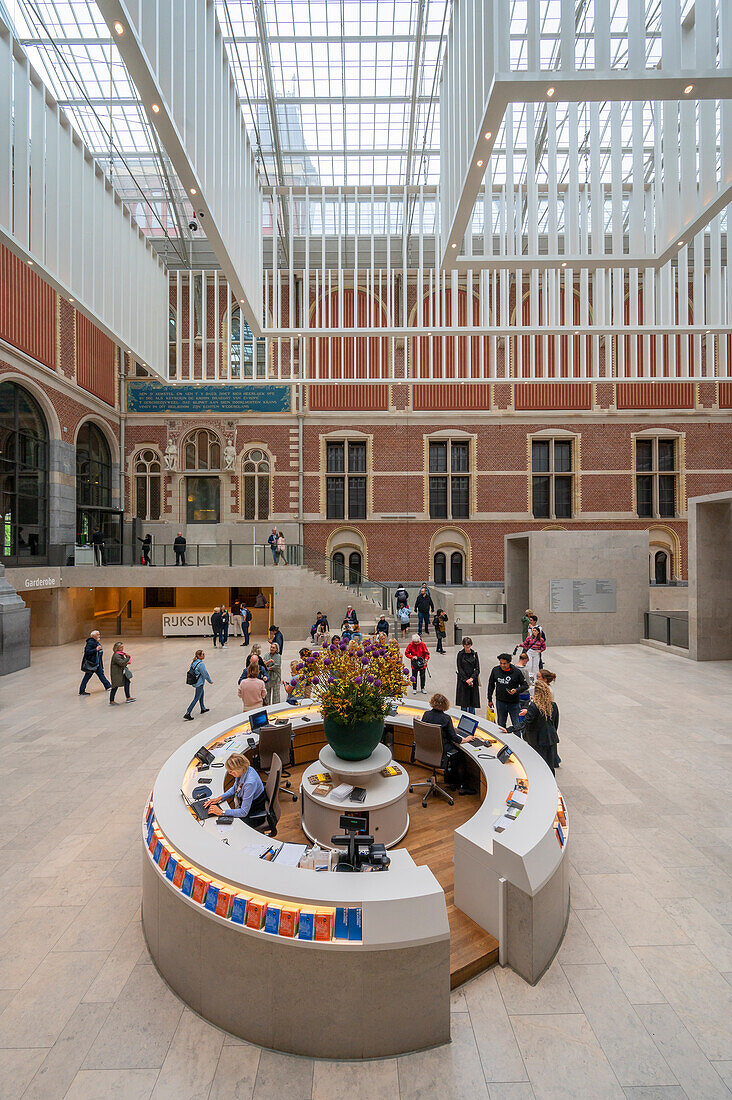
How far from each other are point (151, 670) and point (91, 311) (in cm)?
790

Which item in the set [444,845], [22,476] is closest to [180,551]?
[22,476]

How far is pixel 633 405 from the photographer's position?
2158 cm

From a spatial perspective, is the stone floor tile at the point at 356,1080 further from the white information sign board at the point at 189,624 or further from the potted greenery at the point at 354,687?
the white information sign board at the point at 189,624

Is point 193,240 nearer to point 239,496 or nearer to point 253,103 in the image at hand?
point 253,103

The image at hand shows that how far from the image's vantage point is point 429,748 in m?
5.90

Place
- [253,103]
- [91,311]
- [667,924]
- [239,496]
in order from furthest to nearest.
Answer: [239,496] → [253,103] → [91,311] → [667,924]

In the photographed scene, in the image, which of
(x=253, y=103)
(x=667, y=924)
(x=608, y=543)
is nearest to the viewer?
(x=667, y=924)

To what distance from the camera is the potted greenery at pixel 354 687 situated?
15.6ft

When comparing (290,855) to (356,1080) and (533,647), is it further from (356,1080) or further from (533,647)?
(533,647)

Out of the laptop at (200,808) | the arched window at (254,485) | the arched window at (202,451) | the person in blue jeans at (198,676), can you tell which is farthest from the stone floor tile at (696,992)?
the arched window at (202,451)

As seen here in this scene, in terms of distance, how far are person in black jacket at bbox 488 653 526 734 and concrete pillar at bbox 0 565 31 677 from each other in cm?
1121

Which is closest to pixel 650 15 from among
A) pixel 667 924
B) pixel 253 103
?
pixel 253 103

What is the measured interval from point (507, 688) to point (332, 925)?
4697mm

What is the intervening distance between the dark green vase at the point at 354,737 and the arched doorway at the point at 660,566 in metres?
20.3
